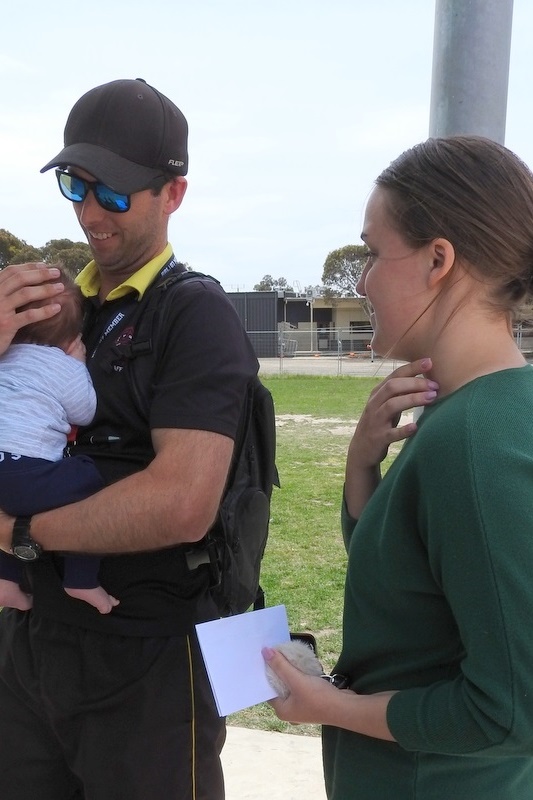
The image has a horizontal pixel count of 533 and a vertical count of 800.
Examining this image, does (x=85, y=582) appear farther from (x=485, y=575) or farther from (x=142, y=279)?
(x=485, y=575)

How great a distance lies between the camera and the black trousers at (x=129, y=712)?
1.67 m

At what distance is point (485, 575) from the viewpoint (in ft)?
3.27

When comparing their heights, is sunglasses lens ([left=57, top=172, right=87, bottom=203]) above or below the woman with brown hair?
above

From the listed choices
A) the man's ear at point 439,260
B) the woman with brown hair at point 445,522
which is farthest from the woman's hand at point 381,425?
the man's ear at point 439,260

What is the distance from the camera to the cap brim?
1.71 m

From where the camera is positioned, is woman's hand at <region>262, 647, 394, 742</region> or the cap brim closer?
woman's hand at <region>262, 647, 394, 742</region>

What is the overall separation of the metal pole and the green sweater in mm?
1408

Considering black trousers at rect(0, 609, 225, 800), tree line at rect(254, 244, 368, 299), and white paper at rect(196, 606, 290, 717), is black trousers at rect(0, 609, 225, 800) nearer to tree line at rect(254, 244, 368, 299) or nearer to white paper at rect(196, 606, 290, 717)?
white paper at rect(196, 606, 290, 717)

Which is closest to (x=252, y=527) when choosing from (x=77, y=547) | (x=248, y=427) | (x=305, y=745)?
(x=248, y=427)

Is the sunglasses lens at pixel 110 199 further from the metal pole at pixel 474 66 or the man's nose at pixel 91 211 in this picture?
the metal pole at pixel 474 66

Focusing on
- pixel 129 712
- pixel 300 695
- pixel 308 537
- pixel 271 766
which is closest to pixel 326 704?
pixel 300 695

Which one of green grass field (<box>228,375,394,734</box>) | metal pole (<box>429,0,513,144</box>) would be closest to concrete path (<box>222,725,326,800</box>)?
green grass field (<box>228,375,394,734</box>)

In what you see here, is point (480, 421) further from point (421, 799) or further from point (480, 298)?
point (421, 799)

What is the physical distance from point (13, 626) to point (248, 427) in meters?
0.82
